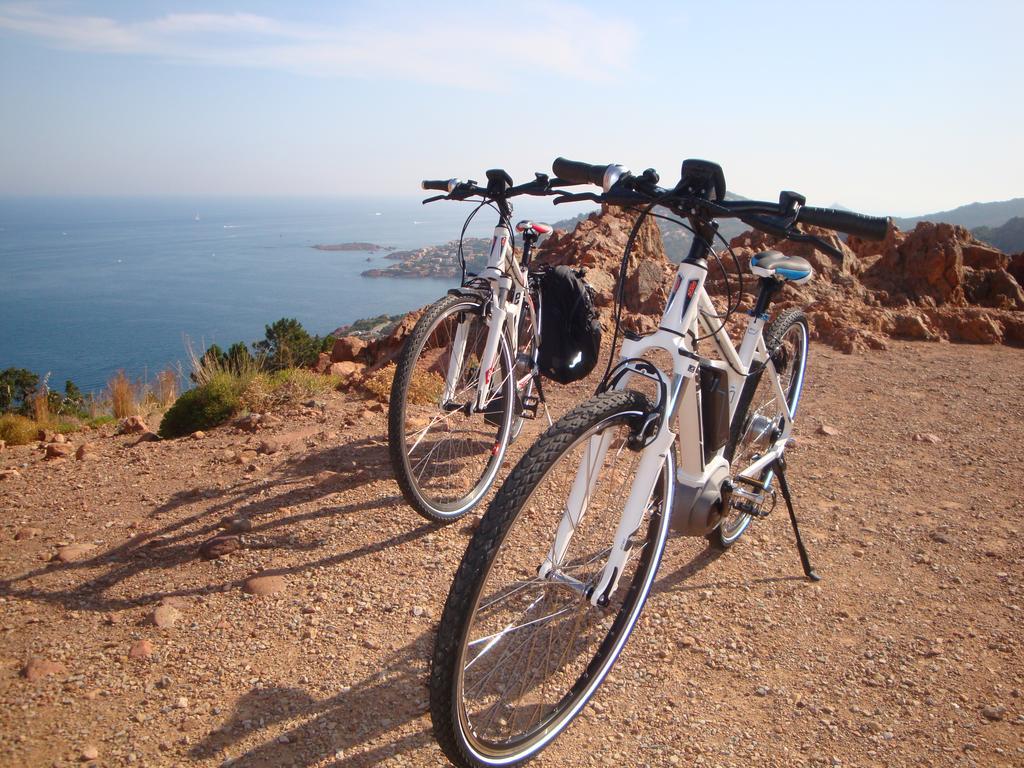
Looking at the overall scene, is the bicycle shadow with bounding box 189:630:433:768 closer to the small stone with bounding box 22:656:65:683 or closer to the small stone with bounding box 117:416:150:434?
the small stone with bounding box 22:656:65:683

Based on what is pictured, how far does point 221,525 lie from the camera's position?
369 cm

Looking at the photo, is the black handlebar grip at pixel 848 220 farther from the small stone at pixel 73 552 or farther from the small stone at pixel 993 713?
the small stone at pixel 73 552

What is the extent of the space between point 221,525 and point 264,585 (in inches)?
30.2

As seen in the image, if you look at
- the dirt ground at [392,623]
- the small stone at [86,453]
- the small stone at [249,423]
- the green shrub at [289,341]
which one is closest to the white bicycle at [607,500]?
the dirt ground at [392,623]

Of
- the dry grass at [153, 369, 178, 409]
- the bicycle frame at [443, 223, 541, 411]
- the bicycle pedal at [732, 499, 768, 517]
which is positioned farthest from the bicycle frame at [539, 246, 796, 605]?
the dry grass at [153, 369, 178, 409]

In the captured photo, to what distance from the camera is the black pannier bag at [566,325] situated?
416 cm

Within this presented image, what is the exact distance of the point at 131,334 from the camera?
4762cm

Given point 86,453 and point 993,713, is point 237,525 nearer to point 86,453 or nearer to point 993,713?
point 86,453

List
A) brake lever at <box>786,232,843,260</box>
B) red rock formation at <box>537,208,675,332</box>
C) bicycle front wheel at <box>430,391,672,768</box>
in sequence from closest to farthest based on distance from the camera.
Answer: bicycle front wheel at <box>430,391,672,768</box> < brake lever at <box>786,232,843,260</box> < red rock formation at <box>537,208,675,332</box>

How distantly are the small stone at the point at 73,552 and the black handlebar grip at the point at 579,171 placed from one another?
9.97 ft

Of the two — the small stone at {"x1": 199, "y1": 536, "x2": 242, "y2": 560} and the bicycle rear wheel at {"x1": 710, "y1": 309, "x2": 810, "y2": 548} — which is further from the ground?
the bicycle rear wheel at {"x1": 710, "y1": 309, "x2": 810, "y2": 548}

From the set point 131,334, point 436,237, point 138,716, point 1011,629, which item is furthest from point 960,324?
point 436,237

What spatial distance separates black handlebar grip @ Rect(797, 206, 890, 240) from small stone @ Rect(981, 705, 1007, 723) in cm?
180

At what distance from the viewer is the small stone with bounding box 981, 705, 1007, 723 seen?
2414 mm
